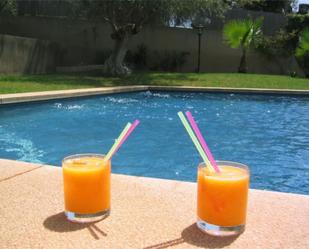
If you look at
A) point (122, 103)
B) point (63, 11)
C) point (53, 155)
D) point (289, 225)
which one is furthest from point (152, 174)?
point (63, 11)

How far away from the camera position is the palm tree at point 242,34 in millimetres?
19562

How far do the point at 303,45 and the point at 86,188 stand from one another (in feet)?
A: 62.9

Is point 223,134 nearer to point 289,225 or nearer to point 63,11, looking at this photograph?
point 289,225

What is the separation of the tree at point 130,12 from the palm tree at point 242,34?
65.2 inches

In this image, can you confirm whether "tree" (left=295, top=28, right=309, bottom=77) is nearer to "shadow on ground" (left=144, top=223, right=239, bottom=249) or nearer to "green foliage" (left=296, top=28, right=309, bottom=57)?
"green foliage" (left=296, top=28, right=309, bottom=57)

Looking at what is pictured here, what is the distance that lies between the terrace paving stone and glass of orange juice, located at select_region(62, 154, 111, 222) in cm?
6

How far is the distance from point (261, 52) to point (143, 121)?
528 inches

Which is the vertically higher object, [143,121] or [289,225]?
[289,225]

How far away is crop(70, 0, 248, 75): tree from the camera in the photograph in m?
16.1

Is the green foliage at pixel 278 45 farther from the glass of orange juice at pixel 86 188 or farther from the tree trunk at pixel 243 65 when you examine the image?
the glass of orange juice at pixel 86 188

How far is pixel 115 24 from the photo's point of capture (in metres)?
17.6

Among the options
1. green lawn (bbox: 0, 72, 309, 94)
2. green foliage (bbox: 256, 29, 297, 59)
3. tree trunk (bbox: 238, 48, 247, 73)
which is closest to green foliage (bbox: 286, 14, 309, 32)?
green foliage (bbox: 256, 29, 297, 59)

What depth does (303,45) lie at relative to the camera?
1978 cm

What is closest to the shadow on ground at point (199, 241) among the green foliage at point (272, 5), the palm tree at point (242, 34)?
the palm tree at point (242, 34)
